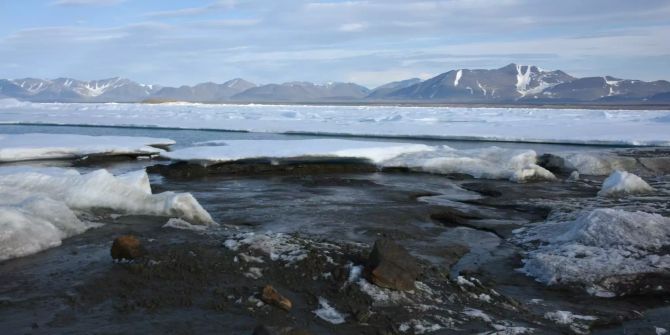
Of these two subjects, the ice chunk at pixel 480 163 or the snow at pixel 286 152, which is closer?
the ice chunk at pixel 480 163

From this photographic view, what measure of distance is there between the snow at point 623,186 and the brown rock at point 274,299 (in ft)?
23.1

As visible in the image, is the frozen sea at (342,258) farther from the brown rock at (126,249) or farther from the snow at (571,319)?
the brown rock at (126,249)

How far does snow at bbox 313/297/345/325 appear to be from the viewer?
4414 millimetres

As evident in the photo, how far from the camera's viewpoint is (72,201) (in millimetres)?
7547

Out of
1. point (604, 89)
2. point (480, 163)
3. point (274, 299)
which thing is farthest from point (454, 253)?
point (604, 89)

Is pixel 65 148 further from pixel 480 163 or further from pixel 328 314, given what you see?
pixel 328 314

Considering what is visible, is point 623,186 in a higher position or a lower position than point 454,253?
higher

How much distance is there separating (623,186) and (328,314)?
7189mm

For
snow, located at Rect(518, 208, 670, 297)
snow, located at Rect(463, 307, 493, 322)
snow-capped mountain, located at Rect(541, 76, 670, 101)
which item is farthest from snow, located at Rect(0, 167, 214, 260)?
snow-capped mountain, located at Rect(541, 76, 670, 101)

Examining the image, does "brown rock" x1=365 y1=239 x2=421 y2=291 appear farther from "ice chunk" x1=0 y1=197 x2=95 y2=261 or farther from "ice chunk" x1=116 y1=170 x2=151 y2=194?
"ice chunk" x1=116 y1=170 x2=151 y2=194

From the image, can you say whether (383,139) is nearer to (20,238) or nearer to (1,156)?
(1,156)

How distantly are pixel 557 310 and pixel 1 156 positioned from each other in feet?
42.4

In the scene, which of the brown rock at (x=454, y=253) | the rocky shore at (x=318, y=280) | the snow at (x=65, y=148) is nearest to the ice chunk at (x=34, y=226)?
the rocky shore at (x=318, y=280)

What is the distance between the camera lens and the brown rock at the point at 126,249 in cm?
547
